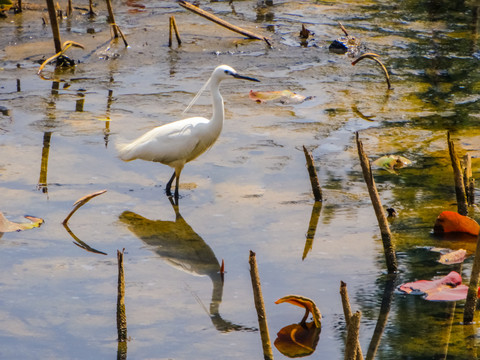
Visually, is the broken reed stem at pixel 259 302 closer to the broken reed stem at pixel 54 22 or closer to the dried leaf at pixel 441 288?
the dried leaf at pixel 441 288

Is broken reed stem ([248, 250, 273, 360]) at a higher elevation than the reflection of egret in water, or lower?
higher

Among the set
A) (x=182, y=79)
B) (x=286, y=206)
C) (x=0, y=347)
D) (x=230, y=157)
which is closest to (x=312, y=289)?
(x=286, y=206)

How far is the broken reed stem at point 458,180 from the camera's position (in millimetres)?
7004

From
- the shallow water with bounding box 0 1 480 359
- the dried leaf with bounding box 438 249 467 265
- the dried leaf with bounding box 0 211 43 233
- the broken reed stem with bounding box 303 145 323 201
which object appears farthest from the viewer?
the broken reed stem with bounding box 303 145 323 201

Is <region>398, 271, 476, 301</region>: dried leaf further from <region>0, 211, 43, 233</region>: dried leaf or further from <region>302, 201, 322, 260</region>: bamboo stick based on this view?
<region>0, 211, 43, 233</region>: dried leaf

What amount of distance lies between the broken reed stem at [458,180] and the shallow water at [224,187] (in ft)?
1.15

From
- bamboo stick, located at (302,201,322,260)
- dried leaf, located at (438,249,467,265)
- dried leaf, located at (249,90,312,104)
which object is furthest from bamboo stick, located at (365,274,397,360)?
dried leaf, located at (249,90,312,104)

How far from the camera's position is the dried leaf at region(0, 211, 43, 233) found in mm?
7225

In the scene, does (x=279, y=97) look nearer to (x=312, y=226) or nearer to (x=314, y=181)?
(x=314, y=181)

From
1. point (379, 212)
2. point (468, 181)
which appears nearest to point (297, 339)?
point (379, 212)

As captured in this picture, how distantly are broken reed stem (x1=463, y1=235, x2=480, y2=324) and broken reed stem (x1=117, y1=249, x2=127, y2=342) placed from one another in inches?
93.1

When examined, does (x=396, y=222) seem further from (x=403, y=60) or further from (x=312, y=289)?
(x=403, y=60)

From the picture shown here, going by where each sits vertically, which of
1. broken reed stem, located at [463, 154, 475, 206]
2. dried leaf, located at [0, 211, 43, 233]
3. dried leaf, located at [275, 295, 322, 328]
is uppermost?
broken reed stem, located at [463, 154, 475, 206]

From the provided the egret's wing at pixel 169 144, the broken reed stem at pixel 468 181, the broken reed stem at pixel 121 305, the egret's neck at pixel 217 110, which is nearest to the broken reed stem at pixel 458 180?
the broken reed stem at pixel 468 181
